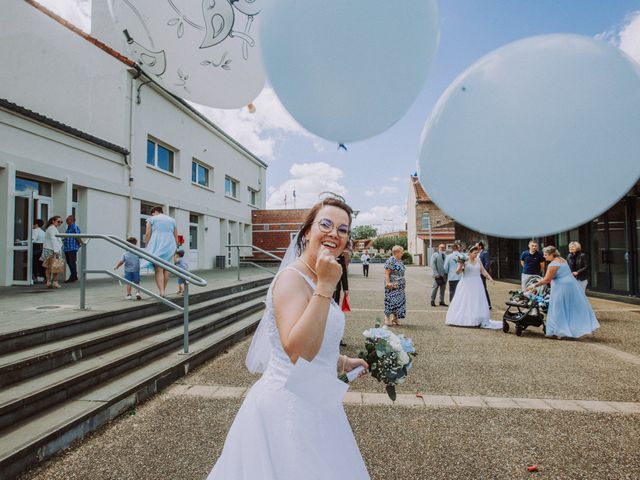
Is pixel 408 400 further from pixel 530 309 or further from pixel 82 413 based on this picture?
pixel 530 309

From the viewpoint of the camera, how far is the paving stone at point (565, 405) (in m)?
3.26

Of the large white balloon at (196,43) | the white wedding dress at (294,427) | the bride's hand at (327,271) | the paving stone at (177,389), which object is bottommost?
the paving stone at (177,389)

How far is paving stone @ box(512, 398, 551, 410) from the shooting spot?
10.8 ft

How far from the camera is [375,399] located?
347cm

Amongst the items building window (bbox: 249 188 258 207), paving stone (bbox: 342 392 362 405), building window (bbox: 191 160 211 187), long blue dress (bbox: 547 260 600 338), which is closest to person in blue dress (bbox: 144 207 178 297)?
paving stone (bbox: 342 392 362 405)

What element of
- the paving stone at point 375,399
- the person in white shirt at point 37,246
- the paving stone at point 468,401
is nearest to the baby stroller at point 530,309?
the paving stone at point 468,401

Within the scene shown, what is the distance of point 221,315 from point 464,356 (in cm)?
418

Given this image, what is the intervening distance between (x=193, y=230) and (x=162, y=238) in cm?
1028

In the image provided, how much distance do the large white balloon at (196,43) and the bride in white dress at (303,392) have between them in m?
1.46

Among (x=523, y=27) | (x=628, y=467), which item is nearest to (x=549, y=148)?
(x=523, y=27)

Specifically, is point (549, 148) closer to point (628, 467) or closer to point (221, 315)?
point (628, 467)

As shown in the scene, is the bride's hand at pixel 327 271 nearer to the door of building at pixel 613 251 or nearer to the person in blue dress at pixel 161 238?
the person in blue dress at pixel 161 238

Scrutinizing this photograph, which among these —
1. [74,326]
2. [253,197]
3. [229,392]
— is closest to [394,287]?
[229,392]

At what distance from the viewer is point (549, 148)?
4.39ft
